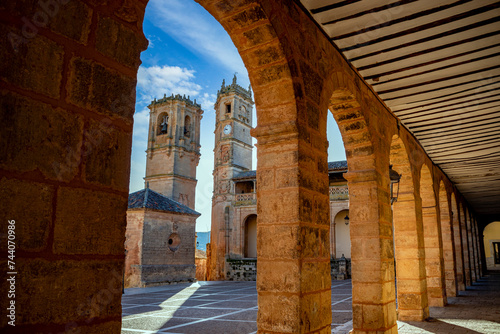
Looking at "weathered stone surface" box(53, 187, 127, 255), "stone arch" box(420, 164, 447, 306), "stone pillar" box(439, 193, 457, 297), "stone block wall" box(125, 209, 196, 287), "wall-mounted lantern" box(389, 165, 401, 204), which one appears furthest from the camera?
"stone block wall" box(125, 209, 196, 287)

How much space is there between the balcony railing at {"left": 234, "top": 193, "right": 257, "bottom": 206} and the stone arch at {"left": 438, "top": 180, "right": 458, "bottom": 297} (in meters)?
15.1

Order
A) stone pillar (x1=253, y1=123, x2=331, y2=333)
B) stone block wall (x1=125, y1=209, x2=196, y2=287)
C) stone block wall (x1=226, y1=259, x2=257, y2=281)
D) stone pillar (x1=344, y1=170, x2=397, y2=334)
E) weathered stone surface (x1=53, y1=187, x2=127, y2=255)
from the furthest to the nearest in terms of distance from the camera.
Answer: stone block wall (x1=226, y1=259, x2=257, y2=281) < stone block wall (x1=125, y1=209, x2=196, y2=287) < stone pillar (x1=344, y1=170, x2=397, y2=334) < stone pillar (x1=253, y1=123, x2=331, y2=333) < weathered stone surface (x1=53, y1=187, x2=127, y2=255)

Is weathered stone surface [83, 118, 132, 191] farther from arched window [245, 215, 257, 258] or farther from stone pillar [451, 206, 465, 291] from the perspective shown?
arched window [245, 215, 257, 258]

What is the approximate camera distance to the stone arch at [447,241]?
9594 mm

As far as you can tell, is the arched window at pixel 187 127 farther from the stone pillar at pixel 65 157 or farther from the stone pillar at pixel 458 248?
the stone pillar at pixel 65 157

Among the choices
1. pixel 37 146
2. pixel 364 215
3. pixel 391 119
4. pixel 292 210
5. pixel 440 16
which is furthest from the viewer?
pixel 391 119

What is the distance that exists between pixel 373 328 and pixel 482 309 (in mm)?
4183

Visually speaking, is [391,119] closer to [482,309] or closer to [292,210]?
[292,210]

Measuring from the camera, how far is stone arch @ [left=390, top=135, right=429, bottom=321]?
6.07 metres

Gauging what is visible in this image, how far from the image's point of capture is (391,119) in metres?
5.77

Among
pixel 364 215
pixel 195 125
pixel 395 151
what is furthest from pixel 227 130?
pixel 364 215

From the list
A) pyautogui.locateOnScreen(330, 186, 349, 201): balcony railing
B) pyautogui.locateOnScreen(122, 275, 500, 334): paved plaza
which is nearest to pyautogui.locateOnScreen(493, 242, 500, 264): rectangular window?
pyautogui.locateOnScreen(330, 186, 349, 201): balcony railing

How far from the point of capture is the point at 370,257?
4504 mm

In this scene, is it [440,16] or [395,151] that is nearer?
[440,16]
